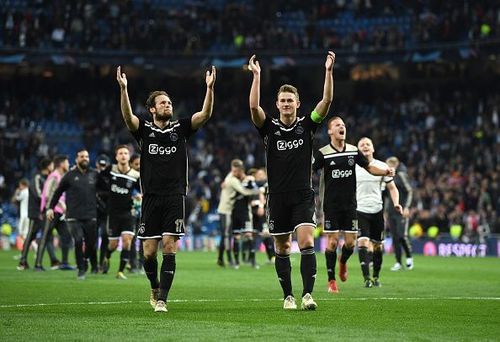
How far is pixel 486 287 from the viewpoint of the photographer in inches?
710

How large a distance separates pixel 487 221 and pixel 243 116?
1931 cm

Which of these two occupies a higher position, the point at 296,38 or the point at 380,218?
the point at 296,38

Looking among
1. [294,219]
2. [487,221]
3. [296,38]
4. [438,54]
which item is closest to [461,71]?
[438,54]

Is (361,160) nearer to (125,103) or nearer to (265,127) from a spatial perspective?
(265,127)

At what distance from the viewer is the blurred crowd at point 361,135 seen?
41.7m

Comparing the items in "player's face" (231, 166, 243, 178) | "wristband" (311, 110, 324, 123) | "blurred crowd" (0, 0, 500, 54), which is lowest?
"player's face" (231, 166, 243, 178)

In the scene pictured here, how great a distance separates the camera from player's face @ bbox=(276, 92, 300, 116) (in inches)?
495

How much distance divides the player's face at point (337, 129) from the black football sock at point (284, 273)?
3.70 metres

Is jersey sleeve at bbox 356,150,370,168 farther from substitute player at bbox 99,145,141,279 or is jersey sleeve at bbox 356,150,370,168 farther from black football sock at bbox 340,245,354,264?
substitute player at bbox 99,145,141,279

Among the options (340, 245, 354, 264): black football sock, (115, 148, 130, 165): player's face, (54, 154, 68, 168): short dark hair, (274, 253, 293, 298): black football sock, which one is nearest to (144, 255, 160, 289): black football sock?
(274, 253, 293, 298): black football sock

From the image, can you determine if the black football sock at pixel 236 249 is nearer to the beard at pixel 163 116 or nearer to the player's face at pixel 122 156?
the player's face at pixel 122 156

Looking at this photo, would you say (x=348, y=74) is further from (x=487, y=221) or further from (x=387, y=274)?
(x=387, y=274)

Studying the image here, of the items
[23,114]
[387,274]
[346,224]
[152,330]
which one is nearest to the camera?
[152,330]

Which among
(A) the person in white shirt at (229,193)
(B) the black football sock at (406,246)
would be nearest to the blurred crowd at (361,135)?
(B) the black football sock at (406,246)
